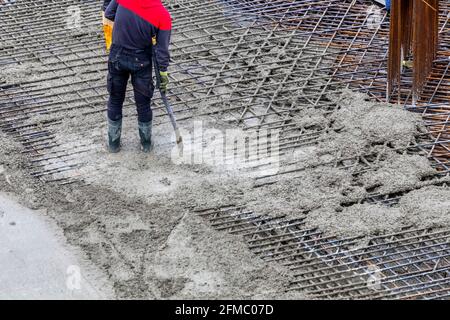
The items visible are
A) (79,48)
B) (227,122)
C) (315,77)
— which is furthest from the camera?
(79,48)

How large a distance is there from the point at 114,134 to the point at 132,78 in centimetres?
58

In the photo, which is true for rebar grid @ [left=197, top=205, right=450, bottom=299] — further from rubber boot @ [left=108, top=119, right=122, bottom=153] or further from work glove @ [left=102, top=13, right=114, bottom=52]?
work glove @ [left=102, top=13, right=114, bottom=52]

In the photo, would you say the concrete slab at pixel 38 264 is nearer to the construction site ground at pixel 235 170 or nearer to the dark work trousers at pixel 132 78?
the construction site ground at pixel 235 170

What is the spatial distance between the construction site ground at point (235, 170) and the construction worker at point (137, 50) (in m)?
0.41

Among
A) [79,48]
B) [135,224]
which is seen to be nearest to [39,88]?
[79,48]

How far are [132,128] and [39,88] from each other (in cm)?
141

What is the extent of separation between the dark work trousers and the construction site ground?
1.42 ft

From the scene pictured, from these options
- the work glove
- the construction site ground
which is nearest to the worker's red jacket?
the work glove

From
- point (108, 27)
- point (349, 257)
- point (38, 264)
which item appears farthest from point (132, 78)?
point (349, 257)

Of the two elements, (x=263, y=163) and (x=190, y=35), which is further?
(x=190, y=35)

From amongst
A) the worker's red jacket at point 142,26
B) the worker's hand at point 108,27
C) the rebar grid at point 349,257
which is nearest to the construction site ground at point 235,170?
the rebar grid at point 349,257

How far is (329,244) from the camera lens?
679 cm

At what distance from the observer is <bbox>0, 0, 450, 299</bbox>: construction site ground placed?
6.48 meters

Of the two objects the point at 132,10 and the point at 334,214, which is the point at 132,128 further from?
the point at 334,214
